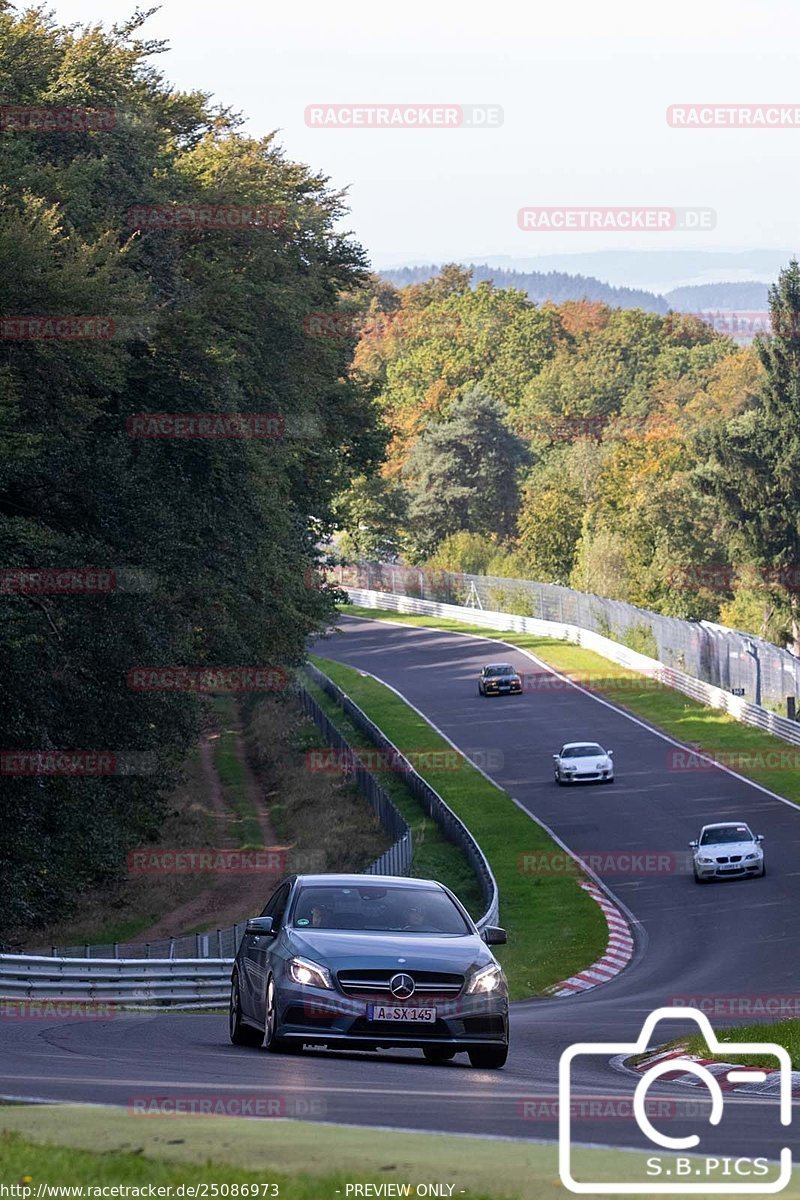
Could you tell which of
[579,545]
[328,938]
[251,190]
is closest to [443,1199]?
[328,938]

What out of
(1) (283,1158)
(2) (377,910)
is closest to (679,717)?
(2) (377,910)

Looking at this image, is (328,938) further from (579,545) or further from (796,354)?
(579,545)

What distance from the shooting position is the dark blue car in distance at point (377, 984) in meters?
13.0

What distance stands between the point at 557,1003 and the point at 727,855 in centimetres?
1392

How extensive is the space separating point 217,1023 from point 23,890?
965 cm

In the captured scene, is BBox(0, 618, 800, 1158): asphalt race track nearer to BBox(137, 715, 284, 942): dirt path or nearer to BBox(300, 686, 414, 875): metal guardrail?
BBox(300, 686, 414, 875): metal guardrail

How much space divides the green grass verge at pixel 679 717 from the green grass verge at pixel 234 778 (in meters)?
13.4

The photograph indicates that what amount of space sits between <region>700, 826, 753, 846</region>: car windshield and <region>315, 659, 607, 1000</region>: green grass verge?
3.09 metres

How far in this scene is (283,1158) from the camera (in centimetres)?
751

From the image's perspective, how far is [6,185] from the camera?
102ft

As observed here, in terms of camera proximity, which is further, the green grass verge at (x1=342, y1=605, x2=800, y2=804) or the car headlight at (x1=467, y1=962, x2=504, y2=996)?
the green grass verge at (x1=342, y1=605, x2=800, y2=804)

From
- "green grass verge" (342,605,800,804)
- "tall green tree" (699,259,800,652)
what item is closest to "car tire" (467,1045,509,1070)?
"green grass verge" (342,605,800,804)

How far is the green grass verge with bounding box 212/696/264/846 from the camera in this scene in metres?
50.2

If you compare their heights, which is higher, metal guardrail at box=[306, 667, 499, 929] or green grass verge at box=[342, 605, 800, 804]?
metal guardrail at box=[306, 667, 499, 929]
